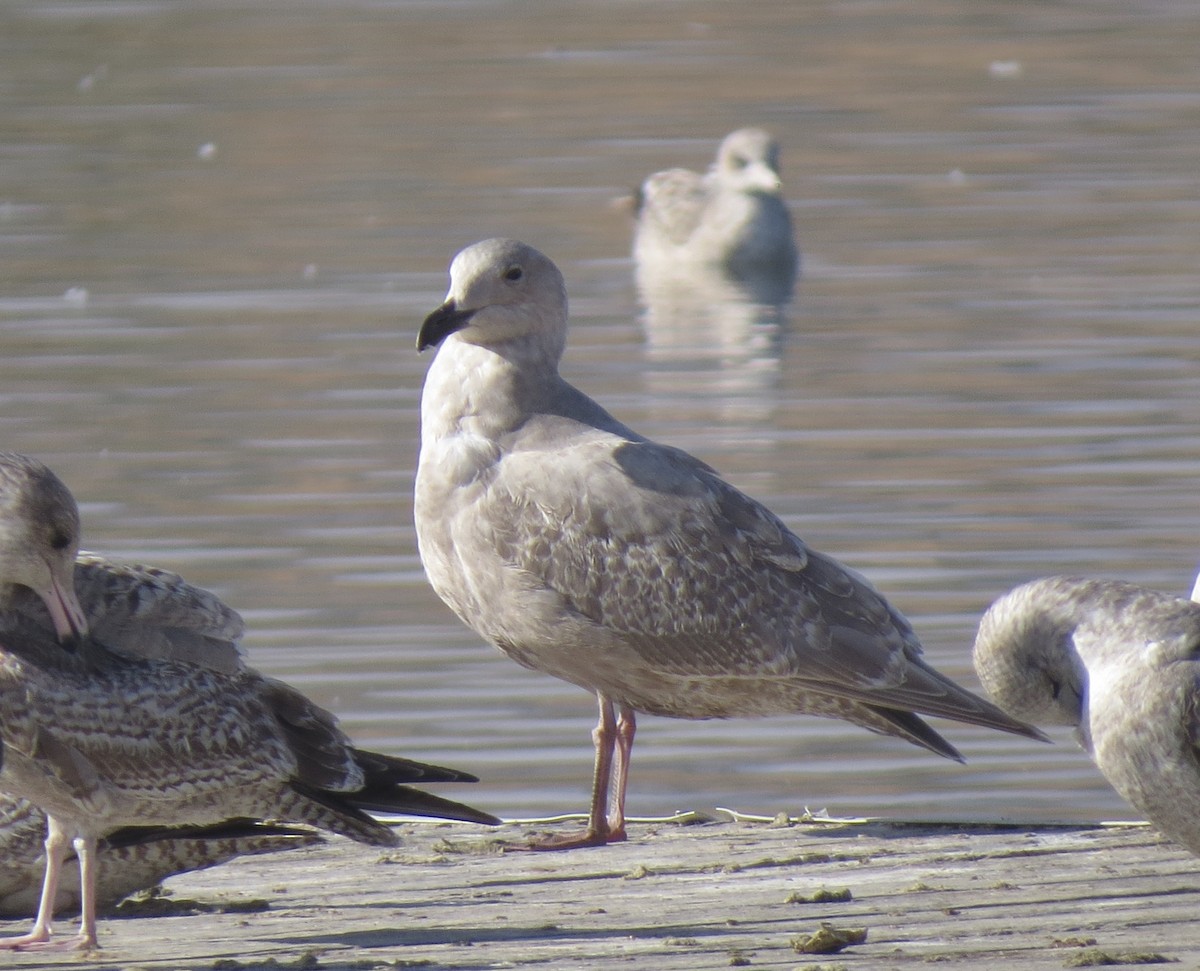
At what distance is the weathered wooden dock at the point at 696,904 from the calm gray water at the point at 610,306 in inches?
44.9

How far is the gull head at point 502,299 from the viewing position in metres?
7.38

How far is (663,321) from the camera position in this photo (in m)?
17.1

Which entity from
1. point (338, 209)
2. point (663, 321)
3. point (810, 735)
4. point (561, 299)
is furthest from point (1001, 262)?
point (561, 299)

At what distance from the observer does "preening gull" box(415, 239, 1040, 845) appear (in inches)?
282

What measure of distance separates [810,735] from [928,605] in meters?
1.28

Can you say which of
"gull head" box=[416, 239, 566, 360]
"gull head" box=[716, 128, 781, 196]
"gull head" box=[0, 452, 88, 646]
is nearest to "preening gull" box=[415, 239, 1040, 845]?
"gull head" box=[416, 239, 566, 360]

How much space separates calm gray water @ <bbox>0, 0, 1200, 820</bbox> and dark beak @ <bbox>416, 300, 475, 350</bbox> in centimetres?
187

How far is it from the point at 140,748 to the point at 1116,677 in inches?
85.1

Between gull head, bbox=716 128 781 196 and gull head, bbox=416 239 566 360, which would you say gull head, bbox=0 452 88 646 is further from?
gull head, bbox=716 128 781 196

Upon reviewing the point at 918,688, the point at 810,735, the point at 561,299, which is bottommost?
the point at 810,735

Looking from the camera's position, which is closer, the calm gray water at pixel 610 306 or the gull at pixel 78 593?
the gull at pixel 78 593

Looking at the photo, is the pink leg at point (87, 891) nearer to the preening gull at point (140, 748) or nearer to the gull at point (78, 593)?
the preening gull at point (140, 748)

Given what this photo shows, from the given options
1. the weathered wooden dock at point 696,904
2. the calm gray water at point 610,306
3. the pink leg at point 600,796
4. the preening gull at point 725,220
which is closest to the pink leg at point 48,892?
the weathered wooden dock at point 696,904

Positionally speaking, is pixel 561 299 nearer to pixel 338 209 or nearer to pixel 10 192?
pixel 338 209
